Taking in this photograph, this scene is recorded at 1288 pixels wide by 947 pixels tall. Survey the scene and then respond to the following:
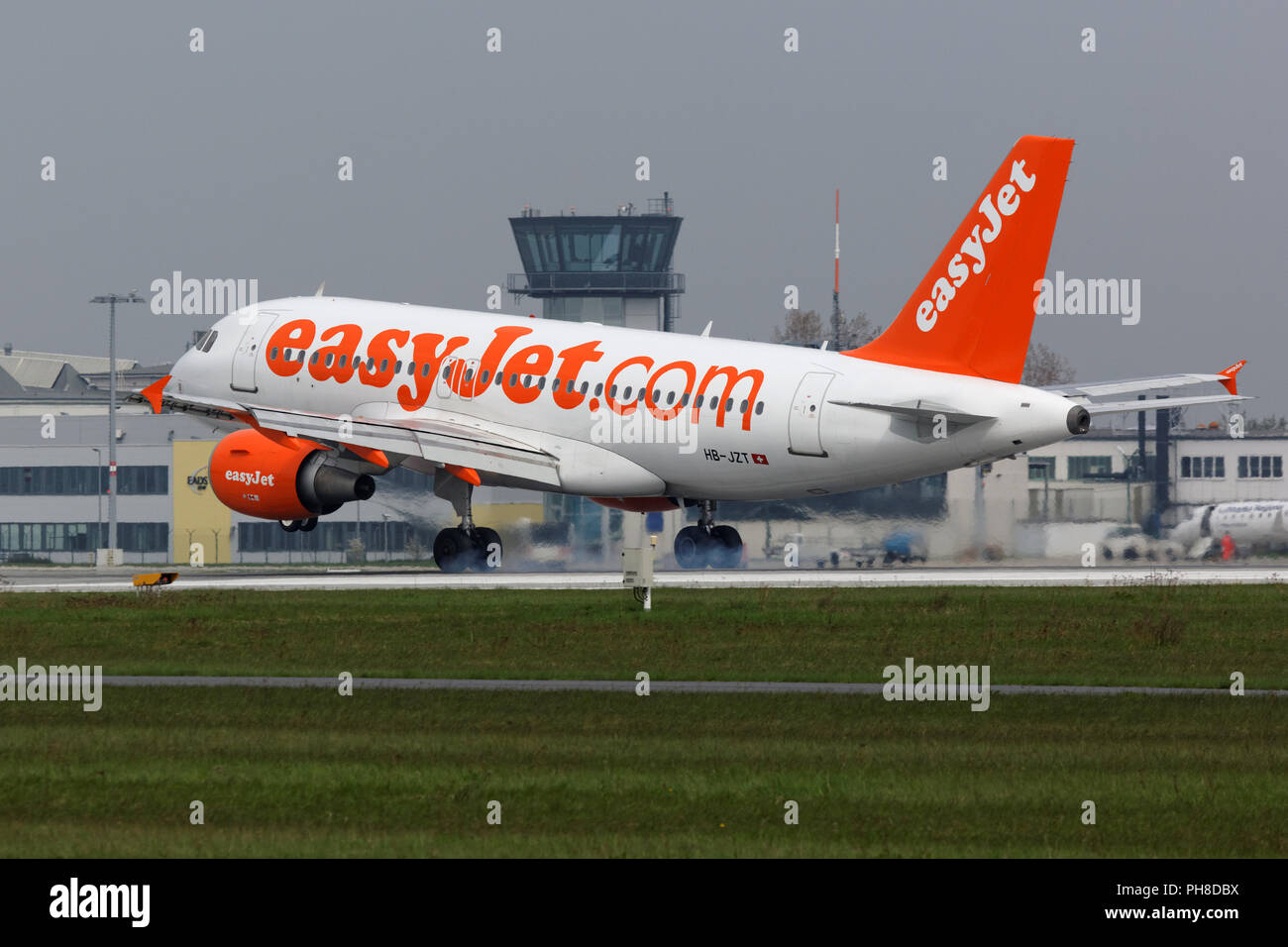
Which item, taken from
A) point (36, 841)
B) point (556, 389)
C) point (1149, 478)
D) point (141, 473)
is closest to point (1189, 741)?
point (36, 841)

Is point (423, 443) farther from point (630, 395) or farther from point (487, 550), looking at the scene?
point (630, 395)

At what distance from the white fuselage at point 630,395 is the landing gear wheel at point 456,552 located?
315 cm

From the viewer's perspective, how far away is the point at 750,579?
48.6 m

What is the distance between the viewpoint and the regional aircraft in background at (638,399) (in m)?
44.2

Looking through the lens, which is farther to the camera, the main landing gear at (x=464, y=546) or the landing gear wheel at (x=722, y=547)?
the landing gear wheel at (x=722, y=547)

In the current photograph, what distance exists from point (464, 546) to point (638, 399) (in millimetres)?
6974

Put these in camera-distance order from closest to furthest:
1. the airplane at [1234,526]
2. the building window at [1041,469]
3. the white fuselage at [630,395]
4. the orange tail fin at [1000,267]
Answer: the orange tail fin at [1000,267]
the white fuselage at [630,395]
the airplane at [1234,526]
the building window at [1041,469]

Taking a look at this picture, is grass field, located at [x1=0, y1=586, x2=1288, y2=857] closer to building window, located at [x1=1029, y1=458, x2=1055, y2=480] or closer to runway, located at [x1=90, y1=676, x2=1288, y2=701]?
runway, located at [x1=90, y1=676, x2=1288, y2=701]

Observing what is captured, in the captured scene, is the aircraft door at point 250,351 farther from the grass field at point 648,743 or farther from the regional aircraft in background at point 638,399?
the grass field at point 648,743

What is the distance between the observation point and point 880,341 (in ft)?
151

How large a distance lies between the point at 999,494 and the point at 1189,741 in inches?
1560

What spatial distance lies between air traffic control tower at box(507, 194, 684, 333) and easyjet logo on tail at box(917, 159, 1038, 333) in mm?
80902

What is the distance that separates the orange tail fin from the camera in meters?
44.0

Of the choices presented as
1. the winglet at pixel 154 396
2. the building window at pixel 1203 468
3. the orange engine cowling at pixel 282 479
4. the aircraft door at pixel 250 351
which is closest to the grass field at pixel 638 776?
the orange engine cowling at pixel 282 479
